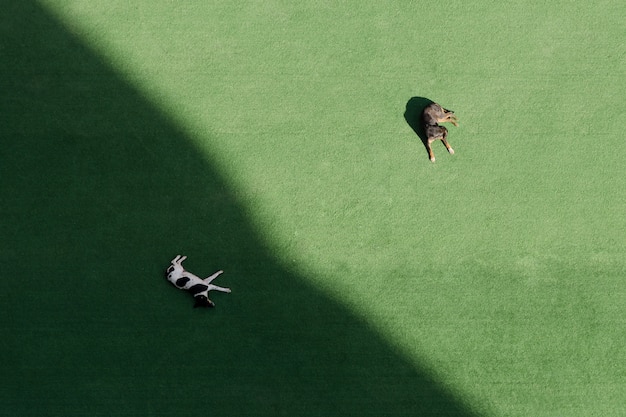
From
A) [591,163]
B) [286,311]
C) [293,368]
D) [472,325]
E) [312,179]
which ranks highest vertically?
[591,163]

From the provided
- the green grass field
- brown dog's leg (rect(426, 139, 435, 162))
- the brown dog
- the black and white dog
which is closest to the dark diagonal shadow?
the green grass field

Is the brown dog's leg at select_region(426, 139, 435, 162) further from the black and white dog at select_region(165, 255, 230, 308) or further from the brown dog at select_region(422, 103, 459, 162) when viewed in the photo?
the black and white dog at select_region(165, 255, 230, 308)

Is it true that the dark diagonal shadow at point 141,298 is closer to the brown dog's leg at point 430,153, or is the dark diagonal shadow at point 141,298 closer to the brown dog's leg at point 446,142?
the brown dog's leg at point 430,153

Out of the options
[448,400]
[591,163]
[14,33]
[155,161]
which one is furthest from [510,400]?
[14,33]

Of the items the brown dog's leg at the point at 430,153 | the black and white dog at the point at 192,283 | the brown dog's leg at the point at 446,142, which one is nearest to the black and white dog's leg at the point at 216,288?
the black and white dog at the point at 192,283

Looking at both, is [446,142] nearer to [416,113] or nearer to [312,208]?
[416,113]

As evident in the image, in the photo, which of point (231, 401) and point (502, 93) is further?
point (502, 93)

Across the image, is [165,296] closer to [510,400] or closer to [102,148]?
[102,148]
